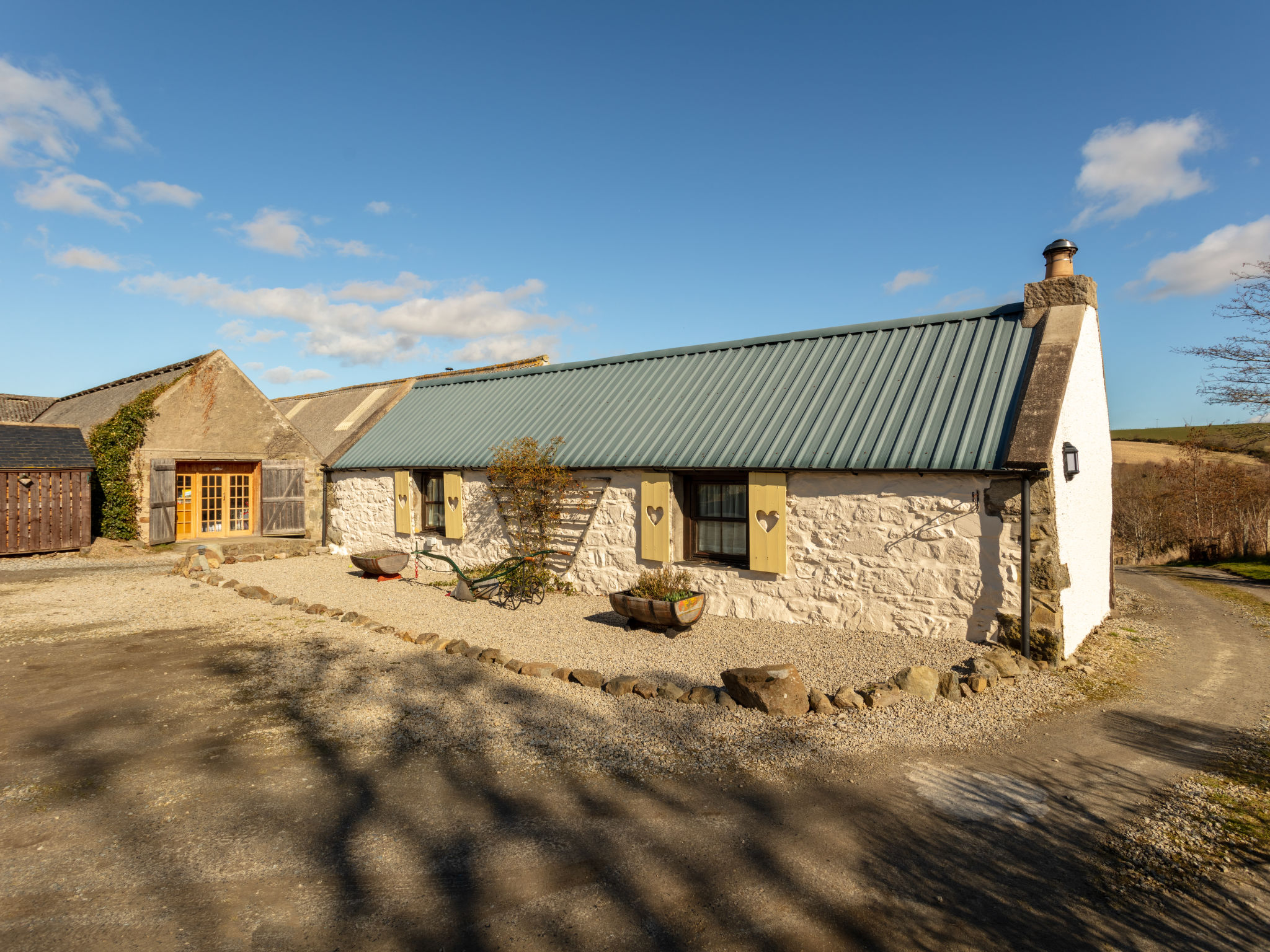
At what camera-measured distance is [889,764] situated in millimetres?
5250

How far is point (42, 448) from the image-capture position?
1584 centimetres

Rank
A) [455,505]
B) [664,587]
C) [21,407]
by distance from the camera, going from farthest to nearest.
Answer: [21,407] < [455,505] < [664,587]

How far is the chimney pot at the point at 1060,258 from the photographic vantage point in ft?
29.9

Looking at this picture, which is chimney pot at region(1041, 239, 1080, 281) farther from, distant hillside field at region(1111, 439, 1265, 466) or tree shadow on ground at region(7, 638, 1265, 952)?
distant hillside field at region(1111, 439, 1265, 466)

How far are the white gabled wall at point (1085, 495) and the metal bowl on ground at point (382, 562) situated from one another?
11.3 metres

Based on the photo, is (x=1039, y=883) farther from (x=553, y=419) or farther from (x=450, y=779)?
(x=553, y=419)

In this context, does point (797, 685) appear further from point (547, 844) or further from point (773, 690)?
point (547, 844)

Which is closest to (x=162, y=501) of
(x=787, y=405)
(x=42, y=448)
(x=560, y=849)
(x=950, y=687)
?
(x=42, y=448)

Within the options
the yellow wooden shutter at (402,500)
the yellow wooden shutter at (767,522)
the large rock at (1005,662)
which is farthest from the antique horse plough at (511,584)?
the large rock at (1005,662)

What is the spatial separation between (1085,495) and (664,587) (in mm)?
6087

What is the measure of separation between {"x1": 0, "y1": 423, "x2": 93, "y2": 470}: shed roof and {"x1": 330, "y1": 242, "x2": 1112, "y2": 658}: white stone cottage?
10.4 meters

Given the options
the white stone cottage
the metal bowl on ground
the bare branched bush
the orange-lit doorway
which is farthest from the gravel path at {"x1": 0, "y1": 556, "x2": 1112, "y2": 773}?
the bare branched bush

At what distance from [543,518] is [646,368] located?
3856 mm

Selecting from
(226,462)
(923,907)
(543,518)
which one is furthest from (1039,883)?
(226,462)
